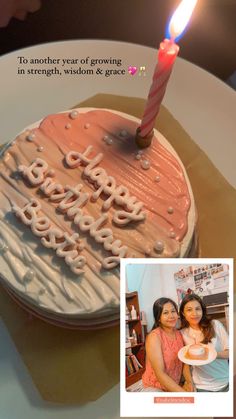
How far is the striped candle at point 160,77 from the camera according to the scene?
0.82 m

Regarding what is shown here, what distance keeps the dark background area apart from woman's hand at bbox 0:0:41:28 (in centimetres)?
1

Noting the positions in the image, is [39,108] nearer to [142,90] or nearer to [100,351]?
[142,90]

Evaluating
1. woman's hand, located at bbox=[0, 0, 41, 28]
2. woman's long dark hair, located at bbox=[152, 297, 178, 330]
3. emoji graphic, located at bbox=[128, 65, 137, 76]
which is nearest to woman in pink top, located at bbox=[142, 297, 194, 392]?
woman's long dark hair, located at bbox=[152, 297, 178, 330]

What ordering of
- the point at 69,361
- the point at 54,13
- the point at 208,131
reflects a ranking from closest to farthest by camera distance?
the point at 69,361, the point at 208,131, the point at 54,13

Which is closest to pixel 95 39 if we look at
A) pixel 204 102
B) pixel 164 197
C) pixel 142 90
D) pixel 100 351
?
pixel 142 90

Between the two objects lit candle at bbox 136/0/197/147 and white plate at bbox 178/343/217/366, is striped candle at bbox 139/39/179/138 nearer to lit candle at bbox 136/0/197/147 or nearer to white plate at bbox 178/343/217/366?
lit candle at bbox 136/0/197/147

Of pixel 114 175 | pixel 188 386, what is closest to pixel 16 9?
pixel 114 175

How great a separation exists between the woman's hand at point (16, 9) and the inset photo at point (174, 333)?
663 millimetres

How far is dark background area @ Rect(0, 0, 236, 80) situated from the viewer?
130cm

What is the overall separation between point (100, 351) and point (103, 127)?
0.39 m

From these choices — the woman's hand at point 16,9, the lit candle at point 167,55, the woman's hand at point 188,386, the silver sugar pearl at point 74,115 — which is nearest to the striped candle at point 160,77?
the lit candle at point 167,55

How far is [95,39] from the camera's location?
122 cm

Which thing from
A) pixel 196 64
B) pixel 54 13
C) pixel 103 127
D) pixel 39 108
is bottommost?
pixel 103 127

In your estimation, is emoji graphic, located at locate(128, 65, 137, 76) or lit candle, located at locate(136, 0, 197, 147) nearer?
lit candle, located at locate(136, 0, 197, 147)
